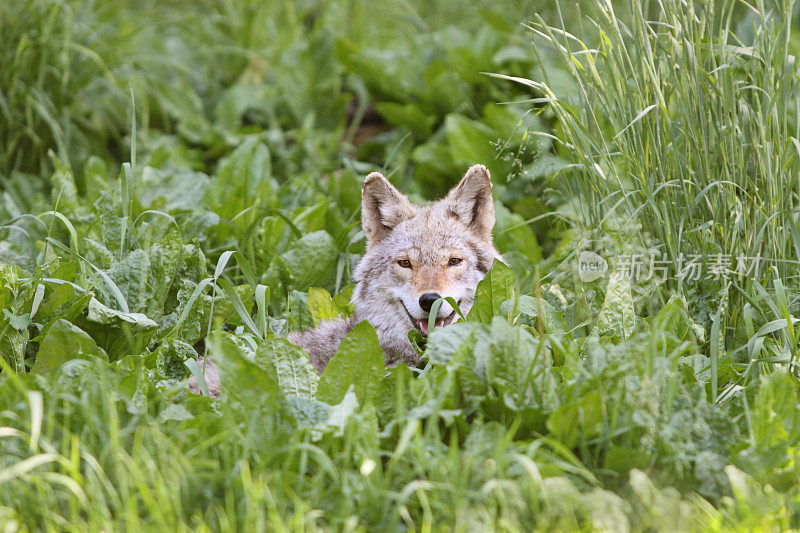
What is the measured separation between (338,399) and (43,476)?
1011 millimetres

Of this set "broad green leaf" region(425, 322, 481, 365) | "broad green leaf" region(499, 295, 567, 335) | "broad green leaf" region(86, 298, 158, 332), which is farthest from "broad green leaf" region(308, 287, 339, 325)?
"broad green leaf" region(425, 322, 481, 365)

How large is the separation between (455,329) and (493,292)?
18.8 inches

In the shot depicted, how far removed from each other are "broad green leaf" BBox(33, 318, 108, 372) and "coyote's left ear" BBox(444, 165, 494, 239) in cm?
182

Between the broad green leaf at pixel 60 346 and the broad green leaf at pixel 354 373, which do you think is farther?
the broad green leaf at pixel 60 346

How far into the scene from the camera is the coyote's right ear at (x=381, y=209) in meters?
4.09

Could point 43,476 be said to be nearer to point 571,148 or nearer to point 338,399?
point 338,399

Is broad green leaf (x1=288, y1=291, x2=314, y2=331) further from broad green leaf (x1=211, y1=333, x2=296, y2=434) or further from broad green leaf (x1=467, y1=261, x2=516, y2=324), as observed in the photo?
broad green leaf (x1=211, y1=333, x2=296, y2=434)

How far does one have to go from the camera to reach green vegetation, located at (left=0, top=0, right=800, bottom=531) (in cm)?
236

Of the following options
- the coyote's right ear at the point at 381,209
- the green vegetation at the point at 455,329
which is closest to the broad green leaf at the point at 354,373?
the green vegetation at the point at 455,329

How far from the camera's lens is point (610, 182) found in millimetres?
3854

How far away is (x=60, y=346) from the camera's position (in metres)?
3.17

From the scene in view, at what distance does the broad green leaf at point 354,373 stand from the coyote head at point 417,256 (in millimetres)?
712

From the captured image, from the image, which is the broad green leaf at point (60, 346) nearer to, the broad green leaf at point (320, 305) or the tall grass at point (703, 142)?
the broad green leaf at point (320, 305)

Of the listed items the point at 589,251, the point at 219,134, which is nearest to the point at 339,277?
the point at 589,251
